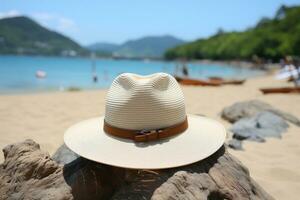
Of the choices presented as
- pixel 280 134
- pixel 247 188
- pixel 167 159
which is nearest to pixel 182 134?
pixel 167 159

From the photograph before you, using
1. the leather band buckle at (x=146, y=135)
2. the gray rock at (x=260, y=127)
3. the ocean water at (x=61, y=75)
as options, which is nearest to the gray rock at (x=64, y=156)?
the leather band buckle at (x=146, y=135)

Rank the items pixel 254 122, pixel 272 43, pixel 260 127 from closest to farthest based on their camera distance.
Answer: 1. pixel 260 127
2. pixel 254 122
3. pixel 272 43

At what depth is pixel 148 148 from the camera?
6.90ft

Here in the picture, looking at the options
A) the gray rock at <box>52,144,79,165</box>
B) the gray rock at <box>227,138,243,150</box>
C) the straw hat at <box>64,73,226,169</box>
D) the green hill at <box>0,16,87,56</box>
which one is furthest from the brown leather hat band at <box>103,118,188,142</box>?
the green hill at <box>0,16,87,56</box>

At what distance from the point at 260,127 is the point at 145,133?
12.6ft

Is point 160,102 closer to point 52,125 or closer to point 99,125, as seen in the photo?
point 99,125

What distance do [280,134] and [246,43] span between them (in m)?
73.4

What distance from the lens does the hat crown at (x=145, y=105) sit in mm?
2168

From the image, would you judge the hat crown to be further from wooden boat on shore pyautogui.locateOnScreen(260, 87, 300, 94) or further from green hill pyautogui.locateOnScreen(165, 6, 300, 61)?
green hill pyautogui.locateOnScreen(165, 6, 300, 61)

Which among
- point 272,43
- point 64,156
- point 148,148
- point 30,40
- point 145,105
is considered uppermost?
point 145,105

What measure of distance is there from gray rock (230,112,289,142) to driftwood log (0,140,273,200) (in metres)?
2.53

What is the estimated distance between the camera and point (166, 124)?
220cm

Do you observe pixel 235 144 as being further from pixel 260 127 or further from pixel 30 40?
pixel 30 40

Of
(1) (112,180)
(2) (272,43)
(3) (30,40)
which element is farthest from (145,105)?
(3) (30,40)
